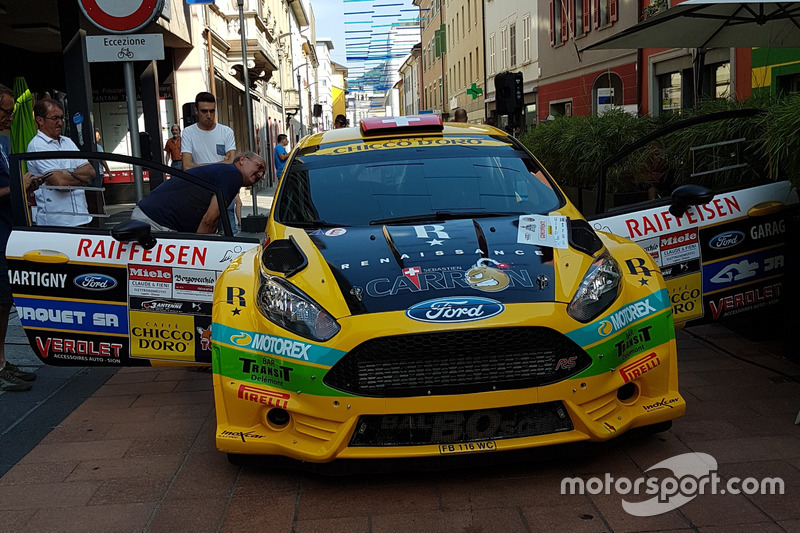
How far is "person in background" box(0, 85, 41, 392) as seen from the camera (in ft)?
18.0

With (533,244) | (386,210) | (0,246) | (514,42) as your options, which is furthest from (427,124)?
(514,42)

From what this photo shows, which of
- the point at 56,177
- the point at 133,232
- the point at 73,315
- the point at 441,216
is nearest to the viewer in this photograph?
the point at 441,216

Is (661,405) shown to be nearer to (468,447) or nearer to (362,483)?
(468,447)

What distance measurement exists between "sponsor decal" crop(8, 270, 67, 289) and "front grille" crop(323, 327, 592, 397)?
2054mm

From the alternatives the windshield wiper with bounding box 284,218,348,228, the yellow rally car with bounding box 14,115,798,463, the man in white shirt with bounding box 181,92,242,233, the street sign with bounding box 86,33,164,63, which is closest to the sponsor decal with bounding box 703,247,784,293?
the yellow rally car with bounding box 14,115,798,463

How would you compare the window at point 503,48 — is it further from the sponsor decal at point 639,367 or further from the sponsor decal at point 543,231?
the sponsor decal at point 639,367

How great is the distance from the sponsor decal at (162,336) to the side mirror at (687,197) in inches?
109

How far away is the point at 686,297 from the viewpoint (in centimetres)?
479

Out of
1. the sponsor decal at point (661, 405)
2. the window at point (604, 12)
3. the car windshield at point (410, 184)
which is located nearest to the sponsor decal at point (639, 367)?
the sponsor decal at point (661, 405)

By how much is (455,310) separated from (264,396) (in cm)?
89

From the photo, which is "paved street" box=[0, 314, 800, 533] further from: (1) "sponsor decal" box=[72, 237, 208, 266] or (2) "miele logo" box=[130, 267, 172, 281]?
(1) "sponsor decal" box=[72, 237, 208, 266]

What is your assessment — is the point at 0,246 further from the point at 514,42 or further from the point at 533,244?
the point at 514,42

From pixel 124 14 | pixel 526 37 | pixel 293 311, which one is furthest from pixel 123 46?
pixel 526 37

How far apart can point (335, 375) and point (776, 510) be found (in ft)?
5.76
